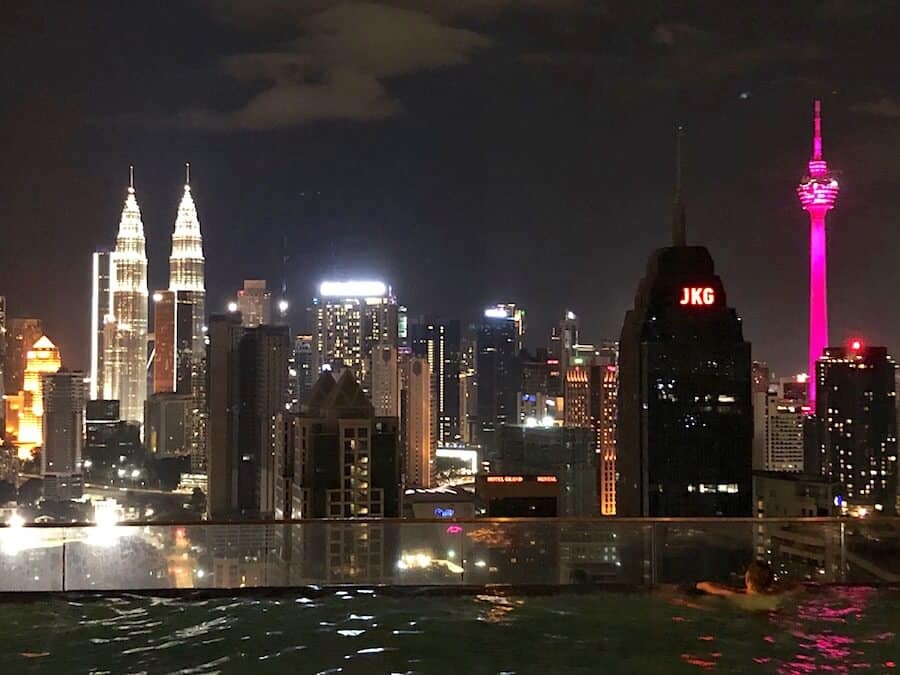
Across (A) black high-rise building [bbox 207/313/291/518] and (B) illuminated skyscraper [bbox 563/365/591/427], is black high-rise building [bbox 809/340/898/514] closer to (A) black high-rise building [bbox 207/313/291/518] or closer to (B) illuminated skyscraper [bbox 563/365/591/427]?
(B) illuminated skyscraper [bbox 563/365/591/427]

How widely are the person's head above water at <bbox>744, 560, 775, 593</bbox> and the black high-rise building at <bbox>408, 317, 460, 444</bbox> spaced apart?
26024mm

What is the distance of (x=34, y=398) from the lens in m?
31.6

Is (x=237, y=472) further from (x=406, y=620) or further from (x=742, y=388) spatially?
(x=406, y=620)

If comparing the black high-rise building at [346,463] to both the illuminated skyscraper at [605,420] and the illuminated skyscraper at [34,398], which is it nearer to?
the illuminated skyscraper at [605,420]

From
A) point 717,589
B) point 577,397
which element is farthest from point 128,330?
point 717,589

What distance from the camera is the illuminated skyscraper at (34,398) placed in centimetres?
3021

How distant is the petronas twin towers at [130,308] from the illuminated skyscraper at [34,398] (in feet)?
13.7

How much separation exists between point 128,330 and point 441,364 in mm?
17702

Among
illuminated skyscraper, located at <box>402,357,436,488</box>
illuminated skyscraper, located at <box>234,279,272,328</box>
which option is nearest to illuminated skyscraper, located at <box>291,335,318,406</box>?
illuminated skyscraper, located at <box>234,279,272,328</box>

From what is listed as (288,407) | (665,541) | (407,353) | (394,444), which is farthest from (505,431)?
(665,541)

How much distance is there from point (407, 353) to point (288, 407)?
31.8 feet

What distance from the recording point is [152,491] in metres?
25.0

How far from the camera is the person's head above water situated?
4445 millimetres

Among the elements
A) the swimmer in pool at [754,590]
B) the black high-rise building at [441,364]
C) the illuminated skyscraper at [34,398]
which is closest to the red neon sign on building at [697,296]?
the black high-rise building at [441,364]
